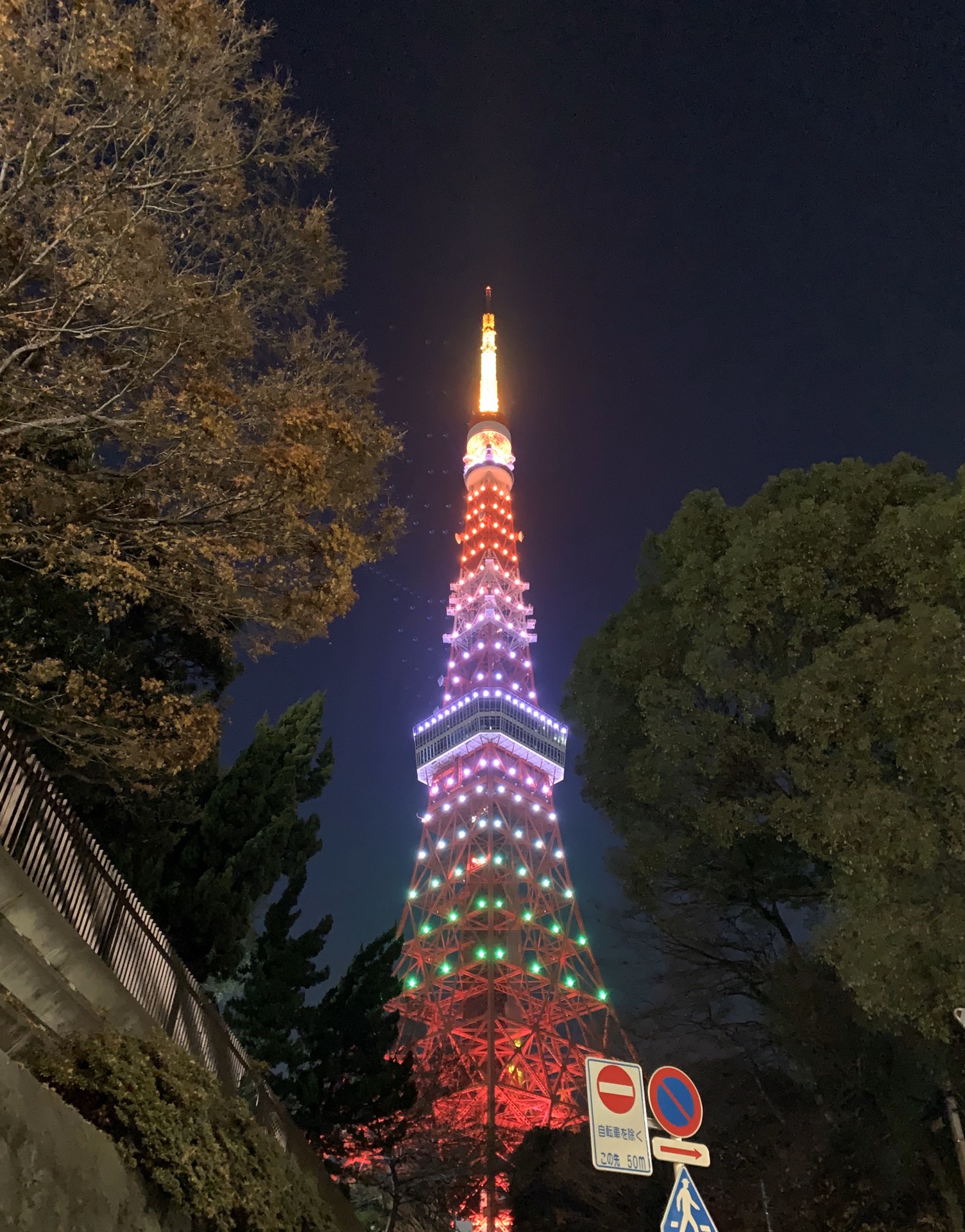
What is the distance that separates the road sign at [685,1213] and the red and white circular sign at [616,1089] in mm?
415

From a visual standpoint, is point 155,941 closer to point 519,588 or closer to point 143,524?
point 143,524

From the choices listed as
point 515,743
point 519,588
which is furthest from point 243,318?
point 519,588

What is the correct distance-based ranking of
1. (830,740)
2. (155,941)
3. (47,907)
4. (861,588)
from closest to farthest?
(47,907), (155,941), (830,740), (861,588)

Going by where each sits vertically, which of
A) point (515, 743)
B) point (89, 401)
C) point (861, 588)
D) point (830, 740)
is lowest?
point (830, 740)

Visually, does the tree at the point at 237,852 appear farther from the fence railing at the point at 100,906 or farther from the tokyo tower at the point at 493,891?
the tokyo tower at the point at 493,891

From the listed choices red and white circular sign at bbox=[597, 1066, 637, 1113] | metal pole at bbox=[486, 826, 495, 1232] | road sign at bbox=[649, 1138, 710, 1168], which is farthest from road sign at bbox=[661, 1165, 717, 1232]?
metal pole at bbox=[486, 826, 495, 1232]

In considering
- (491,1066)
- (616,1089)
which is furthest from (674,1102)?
(491,1066)

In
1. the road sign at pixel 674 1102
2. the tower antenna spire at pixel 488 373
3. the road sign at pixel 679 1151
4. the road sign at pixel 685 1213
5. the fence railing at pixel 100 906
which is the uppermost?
the tower antenna spire at pixel 488 373

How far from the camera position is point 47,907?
5312 millimetres

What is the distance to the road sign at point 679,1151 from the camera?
14.0 ft

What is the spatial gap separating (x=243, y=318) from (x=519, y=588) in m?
37.2

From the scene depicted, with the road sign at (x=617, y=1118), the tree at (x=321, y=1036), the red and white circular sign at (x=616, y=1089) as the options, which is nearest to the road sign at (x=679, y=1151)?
the road sign at (x=617, y=1118)

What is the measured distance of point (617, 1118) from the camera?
4.32 metres

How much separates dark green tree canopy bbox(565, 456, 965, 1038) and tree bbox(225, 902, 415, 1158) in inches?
196
